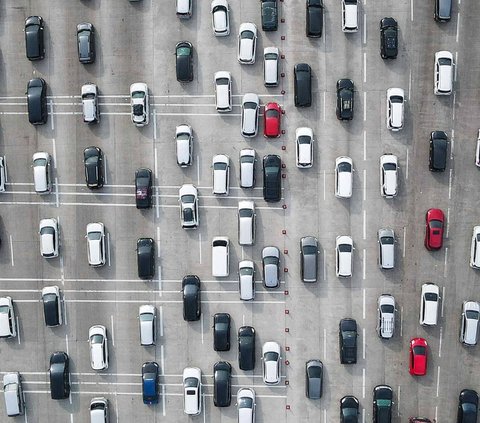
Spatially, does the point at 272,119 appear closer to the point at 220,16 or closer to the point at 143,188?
the point at 220,16

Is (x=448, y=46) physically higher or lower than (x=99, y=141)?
higher

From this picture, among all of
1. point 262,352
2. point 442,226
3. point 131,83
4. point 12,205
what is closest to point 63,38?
point 131,83

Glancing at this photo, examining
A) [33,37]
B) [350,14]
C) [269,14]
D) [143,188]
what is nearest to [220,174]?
[143,188]

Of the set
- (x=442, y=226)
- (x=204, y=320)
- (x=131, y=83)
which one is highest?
(x=131, y=83)

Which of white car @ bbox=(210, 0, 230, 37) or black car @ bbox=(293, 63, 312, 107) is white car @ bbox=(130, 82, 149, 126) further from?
black car @ bbox=(293, 63, 312, 107)

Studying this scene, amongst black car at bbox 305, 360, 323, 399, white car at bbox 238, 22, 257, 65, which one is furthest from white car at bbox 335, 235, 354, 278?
white car at bbox 238, 22, 257, 65

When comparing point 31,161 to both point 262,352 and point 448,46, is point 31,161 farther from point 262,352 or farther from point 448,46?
point 448,46
